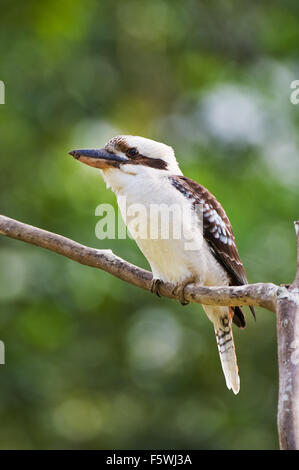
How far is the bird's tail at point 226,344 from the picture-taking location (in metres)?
3.70

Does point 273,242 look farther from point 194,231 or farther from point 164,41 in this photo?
Result: point 164,41

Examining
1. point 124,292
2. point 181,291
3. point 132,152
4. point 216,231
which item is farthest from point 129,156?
point 124,292

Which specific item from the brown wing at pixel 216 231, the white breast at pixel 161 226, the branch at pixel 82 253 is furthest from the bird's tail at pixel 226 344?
the branch at pixel 82 253

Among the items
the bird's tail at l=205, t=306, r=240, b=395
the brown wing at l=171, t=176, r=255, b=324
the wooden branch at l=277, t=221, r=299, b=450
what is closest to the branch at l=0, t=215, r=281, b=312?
the brown wing at l=171, t=176, r=255, b=324

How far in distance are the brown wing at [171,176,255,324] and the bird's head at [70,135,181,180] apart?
11cm

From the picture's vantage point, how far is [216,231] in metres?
3.61

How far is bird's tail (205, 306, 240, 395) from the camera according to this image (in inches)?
146

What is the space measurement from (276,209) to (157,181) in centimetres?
243

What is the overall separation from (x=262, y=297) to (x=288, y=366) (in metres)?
0.39

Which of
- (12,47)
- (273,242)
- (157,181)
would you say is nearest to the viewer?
(157,181)

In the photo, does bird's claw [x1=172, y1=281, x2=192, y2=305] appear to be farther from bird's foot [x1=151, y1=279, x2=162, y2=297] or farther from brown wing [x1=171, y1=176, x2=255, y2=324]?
brown wing [x1=171, y1=176, x2=255, y2=324]

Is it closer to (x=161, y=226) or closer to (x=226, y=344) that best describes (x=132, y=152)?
(x=161, y=226)
